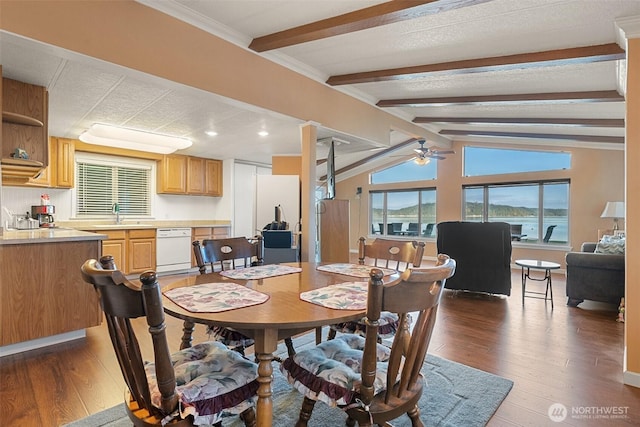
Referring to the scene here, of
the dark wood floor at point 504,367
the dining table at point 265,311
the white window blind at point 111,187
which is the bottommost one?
the dark wood floor at point 504,367

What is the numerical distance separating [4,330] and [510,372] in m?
3.58

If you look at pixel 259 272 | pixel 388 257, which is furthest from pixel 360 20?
pixel 259 272

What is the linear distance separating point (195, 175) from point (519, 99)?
204 inches

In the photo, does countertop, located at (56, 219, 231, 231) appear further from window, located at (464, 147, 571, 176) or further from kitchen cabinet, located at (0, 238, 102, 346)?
window, located at (464, 147, 571, 176)

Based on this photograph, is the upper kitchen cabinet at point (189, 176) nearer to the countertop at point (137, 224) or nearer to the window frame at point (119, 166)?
the window frame at point (119, 166)

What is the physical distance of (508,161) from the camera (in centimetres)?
699

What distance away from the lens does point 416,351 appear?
3.80 feet

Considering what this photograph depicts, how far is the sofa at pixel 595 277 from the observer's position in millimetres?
3424

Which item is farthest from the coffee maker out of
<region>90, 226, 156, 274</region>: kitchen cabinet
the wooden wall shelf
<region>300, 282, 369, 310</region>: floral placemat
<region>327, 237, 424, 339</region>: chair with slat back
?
<region>300, 282, 369, 310</region>: floral placemat

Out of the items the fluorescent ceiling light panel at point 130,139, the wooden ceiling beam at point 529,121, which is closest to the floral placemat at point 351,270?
the fluorescent ceiling light panel at point 130,139

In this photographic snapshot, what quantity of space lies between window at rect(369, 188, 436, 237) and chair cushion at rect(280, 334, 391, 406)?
723 cm

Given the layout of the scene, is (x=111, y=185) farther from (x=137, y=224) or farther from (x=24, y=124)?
(x=24, y=124)

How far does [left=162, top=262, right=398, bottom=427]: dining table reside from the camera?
1134 mm

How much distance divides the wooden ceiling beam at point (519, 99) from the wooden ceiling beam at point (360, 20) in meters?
2.05
